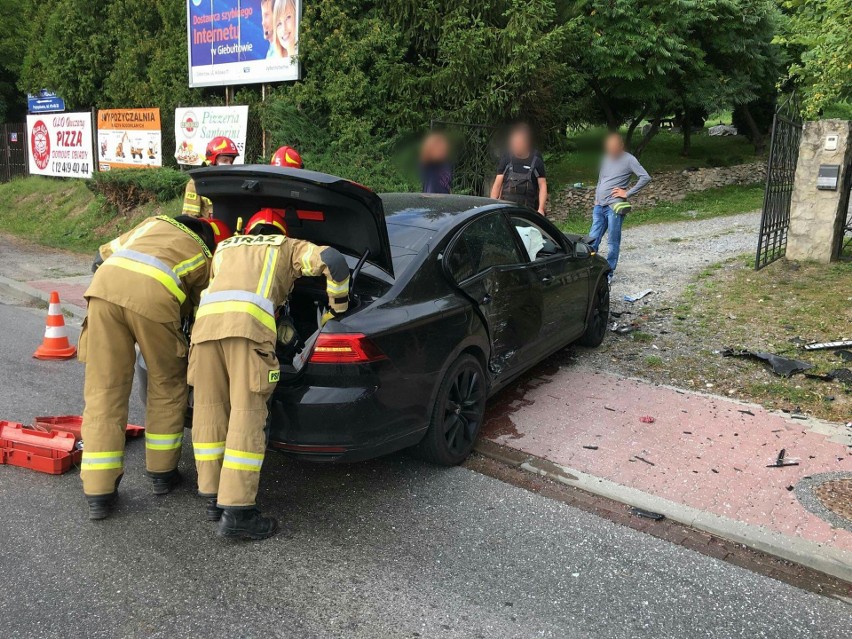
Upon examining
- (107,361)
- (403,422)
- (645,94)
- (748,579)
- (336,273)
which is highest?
(645,94)

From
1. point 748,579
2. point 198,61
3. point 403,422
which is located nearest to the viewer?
point 748,579

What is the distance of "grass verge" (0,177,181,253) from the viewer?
14297 millimetres

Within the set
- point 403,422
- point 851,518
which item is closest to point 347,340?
point 403,422

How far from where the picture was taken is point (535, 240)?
18.0 feet

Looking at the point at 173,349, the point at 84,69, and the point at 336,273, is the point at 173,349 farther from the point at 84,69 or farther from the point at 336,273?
the point at 84,69

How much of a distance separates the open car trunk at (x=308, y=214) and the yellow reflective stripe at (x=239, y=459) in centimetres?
44

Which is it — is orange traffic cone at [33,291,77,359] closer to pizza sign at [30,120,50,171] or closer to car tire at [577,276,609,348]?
car tire at [577,276,609,348]

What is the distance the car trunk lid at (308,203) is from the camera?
3.56 meters

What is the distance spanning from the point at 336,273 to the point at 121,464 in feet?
5.05

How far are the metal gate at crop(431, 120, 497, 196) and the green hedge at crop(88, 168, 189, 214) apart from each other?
5435 mm

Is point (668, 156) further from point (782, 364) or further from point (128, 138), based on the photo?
point (782, 364)

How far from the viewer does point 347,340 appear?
3445 millimetres

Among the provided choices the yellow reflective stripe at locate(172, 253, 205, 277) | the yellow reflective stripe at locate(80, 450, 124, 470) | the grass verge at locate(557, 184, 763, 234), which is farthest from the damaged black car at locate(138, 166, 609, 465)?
the grass verge at locate(557, 184, 763, 234)

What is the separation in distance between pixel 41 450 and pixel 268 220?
1.97m
